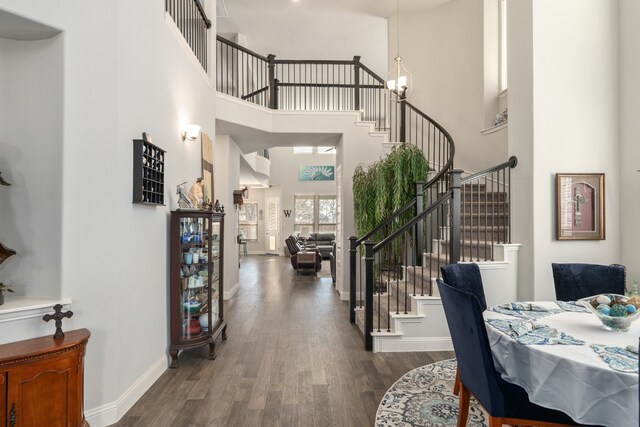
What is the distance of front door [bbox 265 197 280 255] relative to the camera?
1449cm

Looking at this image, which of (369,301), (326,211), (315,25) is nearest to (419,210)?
(369,301)

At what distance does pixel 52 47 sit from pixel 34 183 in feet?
3.01

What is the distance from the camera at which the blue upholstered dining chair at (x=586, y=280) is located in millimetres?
Answer: 2773

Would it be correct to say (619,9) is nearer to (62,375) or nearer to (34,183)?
(34,183)

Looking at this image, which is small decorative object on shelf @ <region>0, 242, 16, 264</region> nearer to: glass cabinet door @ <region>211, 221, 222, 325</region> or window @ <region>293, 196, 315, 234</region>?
glass cabinet door @ <region>211, 221, 222, 325</region>

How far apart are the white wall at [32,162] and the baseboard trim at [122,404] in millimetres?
861

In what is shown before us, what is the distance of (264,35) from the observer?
8.33 metres

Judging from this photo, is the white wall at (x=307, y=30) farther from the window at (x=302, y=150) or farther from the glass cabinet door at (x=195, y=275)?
the glass cabinet door at (x=195, y=275)

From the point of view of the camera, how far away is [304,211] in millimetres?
14594

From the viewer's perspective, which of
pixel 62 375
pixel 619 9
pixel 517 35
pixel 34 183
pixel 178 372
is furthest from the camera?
pixel 517 35

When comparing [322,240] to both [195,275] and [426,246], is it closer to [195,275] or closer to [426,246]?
[426,246]

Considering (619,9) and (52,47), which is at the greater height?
(619,9)

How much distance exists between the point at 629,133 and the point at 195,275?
4.46 meters

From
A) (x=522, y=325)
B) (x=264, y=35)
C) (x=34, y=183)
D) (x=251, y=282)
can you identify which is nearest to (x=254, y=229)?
(x=251, y=282)
